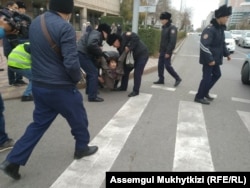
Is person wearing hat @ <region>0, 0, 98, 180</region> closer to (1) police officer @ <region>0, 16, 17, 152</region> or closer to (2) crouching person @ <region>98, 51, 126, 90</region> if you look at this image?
(1) police officer @ <region>0, 16, 17, 152</region>

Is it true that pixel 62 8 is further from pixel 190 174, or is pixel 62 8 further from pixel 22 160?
pixel 190 174

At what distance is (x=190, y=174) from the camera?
320 centimetres

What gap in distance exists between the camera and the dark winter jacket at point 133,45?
6098mm

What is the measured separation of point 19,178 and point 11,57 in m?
2.74

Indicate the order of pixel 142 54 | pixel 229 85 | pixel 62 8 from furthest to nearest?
pixel 229 85 < pixel 142 54 < pixel 62 8

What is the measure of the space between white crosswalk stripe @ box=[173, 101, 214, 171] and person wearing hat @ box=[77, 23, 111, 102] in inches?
73.8

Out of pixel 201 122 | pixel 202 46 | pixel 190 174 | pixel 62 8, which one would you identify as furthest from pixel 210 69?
pixel 62 8

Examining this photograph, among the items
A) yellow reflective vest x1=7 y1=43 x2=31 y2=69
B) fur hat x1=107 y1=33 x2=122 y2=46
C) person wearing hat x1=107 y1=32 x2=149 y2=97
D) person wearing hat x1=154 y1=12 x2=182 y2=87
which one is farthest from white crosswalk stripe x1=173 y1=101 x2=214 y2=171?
yellow reflective vest x1=7 y1=43 x2=31 y2=69

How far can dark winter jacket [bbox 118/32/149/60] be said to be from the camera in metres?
6.10

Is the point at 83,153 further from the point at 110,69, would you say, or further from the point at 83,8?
the point at 83,8

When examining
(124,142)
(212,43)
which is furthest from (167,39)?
(124,142)

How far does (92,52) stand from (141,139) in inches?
90.6

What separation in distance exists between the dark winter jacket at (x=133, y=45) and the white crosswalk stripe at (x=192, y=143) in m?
1.56

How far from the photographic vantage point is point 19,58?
511 cm
